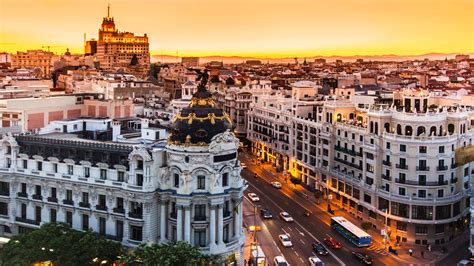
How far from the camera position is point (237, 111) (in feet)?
544

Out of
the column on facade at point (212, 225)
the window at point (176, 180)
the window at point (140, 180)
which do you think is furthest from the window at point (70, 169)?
the column on facade at point (212, 225)

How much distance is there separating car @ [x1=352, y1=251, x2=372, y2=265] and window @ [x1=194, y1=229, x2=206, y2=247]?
24.5m

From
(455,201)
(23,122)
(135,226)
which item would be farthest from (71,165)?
(455,201)

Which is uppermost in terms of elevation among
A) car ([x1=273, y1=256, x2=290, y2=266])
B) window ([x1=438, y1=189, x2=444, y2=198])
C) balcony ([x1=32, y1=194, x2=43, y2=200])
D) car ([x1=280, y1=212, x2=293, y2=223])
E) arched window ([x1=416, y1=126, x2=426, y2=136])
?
arched window ([x1=416, y1=126, x2=426, y2=136])

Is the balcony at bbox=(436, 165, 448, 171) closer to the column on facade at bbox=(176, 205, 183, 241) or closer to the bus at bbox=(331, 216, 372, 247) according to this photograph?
the bus at bbox=(331, 216, 372, 247)

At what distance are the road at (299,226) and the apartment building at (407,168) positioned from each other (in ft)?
21.8

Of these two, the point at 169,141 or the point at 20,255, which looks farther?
the point at 169,141

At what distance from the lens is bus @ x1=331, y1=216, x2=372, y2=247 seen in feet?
290

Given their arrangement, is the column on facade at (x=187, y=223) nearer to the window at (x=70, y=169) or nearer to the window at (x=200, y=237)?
the window at (x=200, y=237)

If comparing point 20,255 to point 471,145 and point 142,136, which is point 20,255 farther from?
point 471,145

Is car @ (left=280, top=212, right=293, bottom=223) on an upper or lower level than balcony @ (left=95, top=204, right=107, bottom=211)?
lower

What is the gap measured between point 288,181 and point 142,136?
5233 cm

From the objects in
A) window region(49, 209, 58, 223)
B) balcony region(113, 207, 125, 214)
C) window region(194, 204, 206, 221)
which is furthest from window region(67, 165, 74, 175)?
window region(194, 204, 206, 221)

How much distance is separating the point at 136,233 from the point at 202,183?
10.0m
